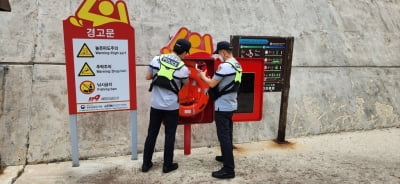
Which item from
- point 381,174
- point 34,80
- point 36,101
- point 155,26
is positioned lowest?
point 381,174

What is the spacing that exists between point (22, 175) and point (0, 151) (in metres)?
0.47

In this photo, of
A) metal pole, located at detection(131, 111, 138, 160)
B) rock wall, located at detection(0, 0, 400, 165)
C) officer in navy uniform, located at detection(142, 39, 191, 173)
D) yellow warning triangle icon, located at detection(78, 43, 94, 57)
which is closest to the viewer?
officer in navy uniform, located at detection(142, 39, 191, 173)

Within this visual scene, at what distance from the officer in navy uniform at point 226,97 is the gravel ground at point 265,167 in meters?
0.19

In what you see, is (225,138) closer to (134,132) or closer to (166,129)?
(166,129)

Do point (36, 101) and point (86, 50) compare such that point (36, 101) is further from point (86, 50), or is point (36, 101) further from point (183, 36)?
point (183, 36)

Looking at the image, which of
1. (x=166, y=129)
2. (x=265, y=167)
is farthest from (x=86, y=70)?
(x=265, y=167)

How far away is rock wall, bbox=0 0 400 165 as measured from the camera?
4281mm

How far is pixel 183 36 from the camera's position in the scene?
14.6ft

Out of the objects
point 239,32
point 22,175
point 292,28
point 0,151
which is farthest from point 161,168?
point 292,28

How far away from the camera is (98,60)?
4094mm

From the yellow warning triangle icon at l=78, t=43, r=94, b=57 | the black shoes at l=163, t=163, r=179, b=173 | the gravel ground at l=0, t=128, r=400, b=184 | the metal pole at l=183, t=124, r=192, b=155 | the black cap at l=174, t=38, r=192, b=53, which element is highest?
the black cap at l=174, t=38, r=192, b=53

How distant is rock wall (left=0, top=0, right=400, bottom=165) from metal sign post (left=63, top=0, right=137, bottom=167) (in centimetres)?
44

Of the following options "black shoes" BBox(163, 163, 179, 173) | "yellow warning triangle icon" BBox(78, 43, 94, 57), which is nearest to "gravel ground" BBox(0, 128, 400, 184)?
"black shoes" BBox(163, 163, 179, 173)

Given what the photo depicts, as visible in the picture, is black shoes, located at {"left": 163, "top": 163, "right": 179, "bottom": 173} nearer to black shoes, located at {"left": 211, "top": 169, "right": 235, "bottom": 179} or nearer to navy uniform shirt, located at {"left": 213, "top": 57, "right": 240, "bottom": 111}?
black shoes, located at {"left": 211, "top": 169, "right": 235, "bottom": 179}
